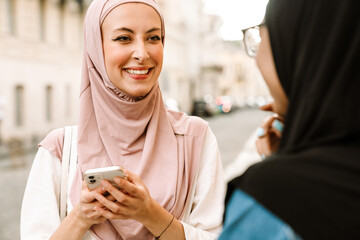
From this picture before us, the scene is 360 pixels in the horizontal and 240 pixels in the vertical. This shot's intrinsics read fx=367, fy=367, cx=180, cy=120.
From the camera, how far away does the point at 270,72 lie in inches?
35.6

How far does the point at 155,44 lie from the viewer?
167 centimetres

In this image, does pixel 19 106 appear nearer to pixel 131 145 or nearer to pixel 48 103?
pixel 48 103

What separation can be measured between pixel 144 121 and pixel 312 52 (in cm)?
101

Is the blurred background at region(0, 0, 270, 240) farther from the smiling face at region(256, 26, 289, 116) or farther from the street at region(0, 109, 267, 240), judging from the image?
the smiling face at region(256, 26, 289, 116)

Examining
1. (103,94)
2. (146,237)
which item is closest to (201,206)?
(146,237)

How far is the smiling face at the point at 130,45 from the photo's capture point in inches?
62.0

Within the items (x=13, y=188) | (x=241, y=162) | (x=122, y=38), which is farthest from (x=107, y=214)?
(x=241, y=162)

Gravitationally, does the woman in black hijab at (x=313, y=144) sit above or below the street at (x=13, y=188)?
above

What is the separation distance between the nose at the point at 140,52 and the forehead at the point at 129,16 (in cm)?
8

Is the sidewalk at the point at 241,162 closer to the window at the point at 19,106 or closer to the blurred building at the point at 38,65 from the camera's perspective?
the blurred building at the point at 38,65

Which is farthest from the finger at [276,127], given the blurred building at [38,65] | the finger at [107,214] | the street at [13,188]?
the blurred building at [38,65]

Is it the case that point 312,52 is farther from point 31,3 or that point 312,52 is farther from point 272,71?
point 31,3

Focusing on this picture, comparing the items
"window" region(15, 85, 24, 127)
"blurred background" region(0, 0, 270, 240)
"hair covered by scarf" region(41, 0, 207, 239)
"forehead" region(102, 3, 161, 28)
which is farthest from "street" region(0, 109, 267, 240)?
"forehead" region(102, 3, 161, 28)

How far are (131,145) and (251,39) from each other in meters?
0.70
